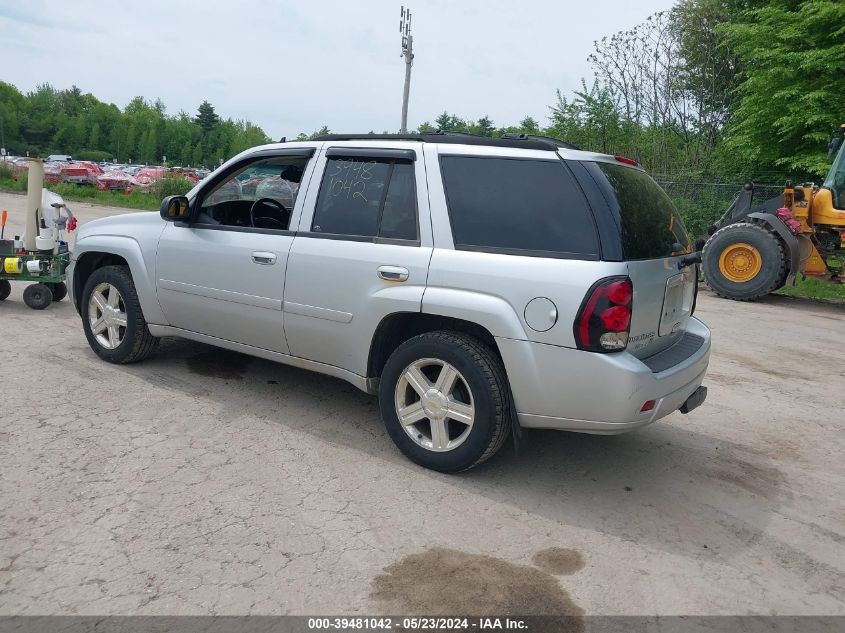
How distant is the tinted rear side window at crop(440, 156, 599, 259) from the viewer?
149 inches

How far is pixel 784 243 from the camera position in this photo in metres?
12.0

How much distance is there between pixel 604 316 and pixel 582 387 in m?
0.38

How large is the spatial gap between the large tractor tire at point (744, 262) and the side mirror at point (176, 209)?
31.9 feet

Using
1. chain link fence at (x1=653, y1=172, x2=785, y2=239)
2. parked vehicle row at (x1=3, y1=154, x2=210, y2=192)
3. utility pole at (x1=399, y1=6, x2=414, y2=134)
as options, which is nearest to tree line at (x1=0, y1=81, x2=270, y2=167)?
parked vehicle row at (x1=3, y1=154, x2=210, y2=192)

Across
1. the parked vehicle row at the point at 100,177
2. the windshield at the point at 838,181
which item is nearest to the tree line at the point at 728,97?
the windshield at the point at 838,181

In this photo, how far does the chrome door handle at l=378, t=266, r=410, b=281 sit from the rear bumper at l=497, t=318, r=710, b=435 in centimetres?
71

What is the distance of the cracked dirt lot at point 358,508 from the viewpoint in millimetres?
3021

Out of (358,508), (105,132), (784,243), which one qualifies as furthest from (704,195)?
(105,132)

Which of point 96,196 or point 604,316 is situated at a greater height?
point 604,316

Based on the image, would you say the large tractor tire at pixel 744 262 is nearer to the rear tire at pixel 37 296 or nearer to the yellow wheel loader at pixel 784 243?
the yellow wheel loader at pixel 784 243

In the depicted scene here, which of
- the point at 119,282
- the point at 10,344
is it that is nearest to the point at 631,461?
the point at 119,282

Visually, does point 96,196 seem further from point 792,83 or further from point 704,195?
point 792,83

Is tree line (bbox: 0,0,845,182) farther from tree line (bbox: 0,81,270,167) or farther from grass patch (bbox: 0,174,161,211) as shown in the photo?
tree line (bbox: 0,81,270,167)

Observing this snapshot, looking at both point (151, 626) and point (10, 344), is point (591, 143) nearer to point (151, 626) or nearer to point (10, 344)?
point (10, 344)
